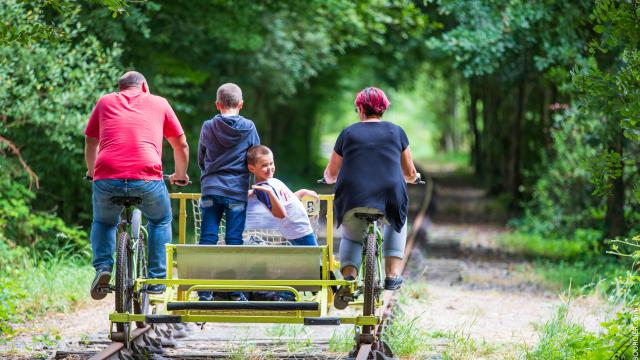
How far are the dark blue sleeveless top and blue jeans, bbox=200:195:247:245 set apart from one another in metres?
0.82

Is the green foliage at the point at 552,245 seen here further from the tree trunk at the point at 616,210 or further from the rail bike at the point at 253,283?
the rail bike at the point at 253,283

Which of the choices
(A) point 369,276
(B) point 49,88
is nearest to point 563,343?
(A) point 369,276

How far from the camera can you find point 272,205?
7727 millimetres

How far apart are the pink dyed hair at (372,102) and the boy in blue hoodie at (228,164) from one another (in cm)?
89

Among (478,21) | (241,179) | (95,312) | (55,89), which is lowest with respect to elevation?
(95,312)

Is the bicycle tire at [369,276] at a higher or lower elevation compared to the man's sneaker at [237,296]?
higher

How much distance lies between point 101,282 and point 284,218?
148 cm

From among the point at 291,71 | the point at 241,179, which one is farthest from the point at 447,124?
the point at 241,179

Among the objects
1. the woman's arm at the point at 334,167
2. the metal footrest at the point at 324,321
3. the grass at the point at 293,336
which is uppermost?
the woman's arm at the point at 334,167

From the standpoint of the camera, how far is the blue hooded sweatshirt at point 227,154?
769cm

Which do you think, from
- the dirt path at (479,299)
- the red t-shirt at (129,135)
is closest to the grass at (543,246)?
the dirt path at (479,299)

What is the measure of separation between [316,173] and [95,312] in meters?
31.1

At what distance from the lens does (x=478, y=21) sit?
1695cm

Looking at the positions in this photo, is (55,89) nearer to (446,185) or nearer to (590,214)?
(590,214)
